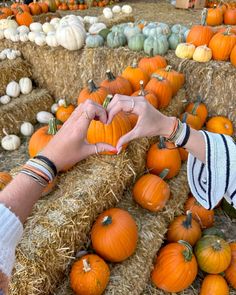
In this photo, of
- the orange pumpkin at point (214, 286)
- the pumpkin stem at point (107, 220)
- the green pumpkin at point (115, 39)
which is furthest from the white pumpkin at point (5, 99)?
the orange pumpkin at point (214, 286)

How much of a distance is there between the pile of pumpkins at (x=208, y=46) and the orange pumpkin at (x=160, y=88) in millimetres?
758

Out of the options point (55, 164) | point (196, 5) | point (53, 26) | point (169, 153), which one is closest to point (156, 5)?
point (196, 5)

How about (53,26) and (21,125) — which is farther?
(53,26)

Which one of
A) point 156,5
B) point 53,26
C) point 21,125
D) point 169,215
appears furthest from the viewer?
point 156,5

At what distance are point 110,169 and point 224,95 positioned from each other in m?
1.83

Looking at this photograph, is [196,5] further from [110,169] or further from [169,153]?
[110,169]

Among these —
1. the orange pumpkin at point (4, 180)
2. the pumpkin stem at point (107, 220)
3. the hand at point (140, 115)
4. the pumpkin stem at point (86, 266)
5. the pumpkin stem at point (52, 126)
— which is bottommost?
the pumpkin stem at point (86, 266)

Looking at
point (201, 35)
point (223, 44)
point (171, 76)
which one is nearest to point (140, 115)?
point (171, 76)

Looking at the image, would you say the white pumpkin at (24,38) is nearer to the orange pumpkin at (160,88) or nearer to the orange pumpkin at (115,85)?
the orange pumpkin at (115,85)

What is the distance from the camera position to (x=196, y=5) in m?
7.01

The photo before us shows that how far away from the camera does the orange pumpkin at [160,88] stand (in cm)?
258

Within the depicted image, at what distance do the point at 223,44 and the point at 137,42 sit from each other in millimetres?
952

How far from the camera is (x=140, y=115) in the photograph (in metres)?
1.17

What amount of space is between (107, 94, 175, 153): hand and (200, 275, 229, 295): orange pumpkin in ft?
4.00
